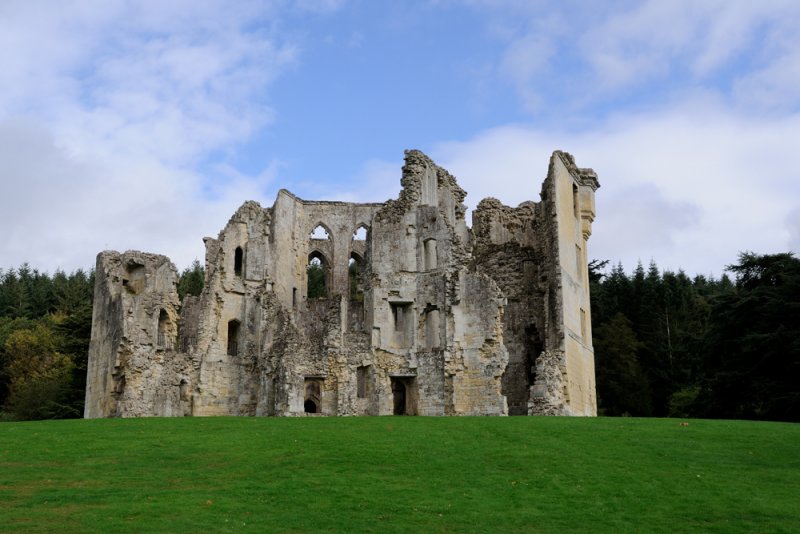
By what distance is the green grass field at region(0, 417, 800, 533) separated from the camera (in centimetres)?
1778

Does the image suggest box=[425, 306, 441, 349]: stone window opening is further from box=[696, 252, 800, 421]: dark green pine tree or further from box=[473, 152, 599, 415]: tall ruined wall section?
box=[696, 252, 800, 421]: dark green pine tree

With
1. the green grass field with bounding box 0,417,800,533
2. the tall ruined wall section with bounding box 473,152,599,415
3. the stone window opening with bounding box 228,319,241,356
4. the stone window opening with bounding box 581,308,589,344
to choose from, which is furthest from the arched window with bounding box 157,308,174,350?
the stone window opening with bounding box 581,308,589,344

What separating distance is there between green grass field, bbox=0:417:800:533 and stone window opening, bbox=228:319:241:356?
57.2 feet

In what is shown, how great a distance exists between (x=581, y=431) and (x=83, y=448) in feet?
38.9

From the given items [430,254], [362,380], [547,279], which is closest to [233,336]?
[362,380]

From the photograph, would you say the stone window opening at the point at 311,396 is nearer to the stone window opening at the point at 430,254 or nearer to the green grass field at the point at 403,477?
the stone window opening at the point at 430,254

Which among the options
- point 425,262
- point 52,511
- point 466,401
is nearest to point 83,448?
point 52,511

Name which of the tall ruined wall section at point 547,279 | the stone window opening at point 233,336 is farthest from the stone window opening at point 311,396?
the tall ruined wall section at point 547,279

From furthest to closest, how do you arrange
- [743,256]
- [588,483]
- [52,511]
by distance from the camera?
[743,256] < [588,483] < [52,511]

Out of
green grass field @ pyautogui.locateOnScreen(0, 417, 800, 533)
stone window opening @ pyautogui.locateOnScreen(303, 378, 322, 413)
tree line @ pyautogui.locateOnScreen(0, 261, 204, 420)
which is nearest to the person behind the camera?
green grass field @ pyautogui.locateOnScreen(0, 417, 800, 533)

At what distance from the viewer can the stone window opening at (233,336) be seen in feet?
150

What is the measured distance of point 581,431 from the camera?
86.0 feet

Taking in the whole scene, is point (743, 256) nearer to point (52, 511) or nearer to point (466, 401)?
point (466, 401)

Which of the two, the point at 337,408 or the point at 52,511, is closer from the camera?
the point at 52,511
